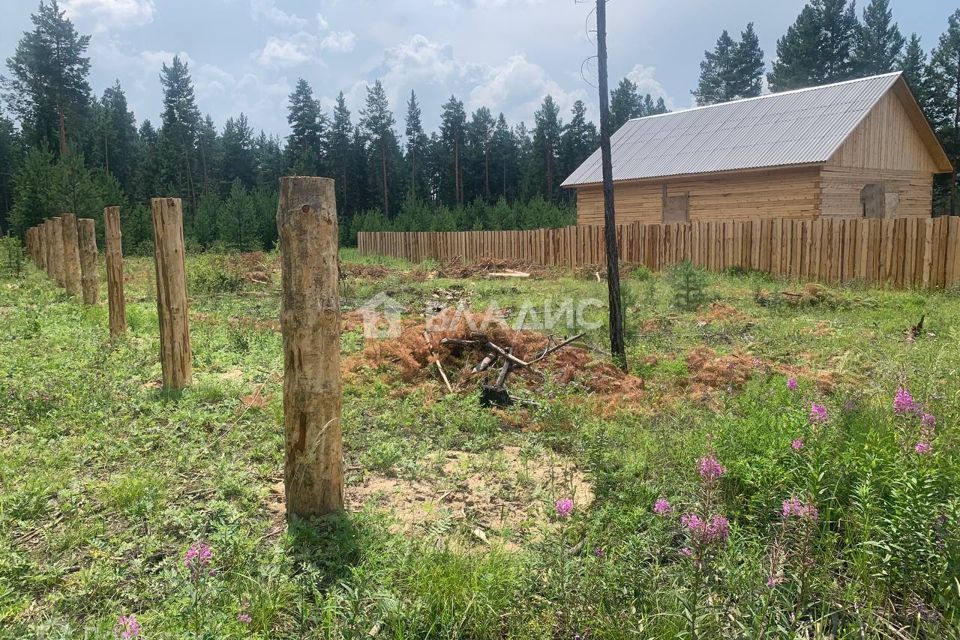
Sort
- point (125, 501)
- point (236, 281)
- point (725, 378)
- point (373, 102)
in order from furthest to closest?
Result: point (373, 102)
point (236, 281)
point (725, 378)
point (125, 501)

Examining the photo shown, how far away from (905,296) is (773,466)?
34.5ft

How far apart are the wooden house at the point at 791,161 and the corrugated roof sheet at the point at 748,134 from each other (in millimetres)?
40

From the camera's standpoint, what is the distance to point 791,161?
18547mm

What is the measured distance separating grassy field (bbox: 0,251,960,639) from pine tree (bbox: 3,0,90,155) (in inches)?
1810

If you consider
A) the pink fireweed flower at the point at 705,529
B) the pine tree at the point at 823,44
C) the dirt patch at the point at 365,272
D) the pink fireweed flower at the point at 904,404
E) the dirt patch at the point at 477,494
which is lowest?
the dirt patch at the point at 477,494

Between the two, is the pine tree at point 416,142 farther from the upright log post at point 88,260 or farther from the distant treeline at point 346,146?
the upright log post at point 88,260

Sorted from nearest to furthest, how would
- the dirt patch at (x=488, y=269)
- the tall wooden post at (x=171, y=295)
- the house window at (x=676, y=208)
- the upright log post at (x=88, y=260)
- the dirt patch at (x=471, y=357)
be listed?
the tall wooden post at (x=171, y=295)
the dirt patch at (x=471, y=357)
the upright log post at (x=88, y=260)
the dirt patch at (x=488, y=269)
the house window at (x=676, y=208)

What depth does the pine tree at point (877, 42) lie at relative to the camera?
3888 cm

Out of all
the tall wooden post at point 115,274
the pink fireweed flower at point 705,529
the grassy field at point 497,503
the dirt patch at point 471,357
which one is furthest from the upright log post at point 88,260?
the pink fireweed flower at point 705,529

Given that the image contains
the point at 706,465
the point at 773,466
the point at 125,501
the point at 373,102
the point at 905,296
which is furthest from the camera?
the point at 373,102

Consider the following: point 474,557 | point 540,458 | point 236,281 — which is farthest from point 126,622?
point 236,281

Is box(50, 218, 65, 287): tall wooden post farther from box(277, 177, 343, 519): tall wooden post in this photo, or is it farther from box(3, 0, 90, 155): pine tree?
box(3, 0, 90, 155): pine tree

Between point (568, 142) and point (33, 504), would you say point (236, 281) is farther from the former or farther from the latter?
point (568, 142)

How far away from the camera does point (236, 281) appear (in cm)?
1623
